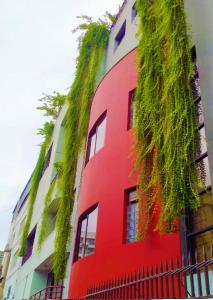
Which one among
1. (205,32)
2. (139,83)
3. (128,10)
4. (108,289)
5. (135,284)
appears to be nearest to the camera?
(135,284)

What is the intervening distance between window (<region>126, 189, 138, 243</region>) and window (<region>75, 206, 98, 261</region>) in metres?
1.63

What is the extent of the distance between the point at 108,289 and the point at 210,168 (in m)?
3.14

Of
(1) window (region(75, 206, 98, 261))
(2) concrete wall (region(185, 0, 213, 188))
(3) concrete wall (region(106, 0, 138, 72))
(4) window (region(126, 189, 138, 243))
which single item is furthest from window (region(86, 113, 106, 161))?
(2) concrete wall (region(185, 0, 213, 188))

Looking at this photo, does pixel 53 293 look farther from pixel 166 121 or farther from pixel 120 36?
pixel 120 36

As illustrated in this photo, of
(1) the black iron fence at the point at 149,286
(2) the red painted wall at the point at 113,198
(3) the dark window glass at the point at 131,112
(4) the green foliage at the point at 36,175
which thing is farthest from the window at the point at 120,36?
(1) the black iron fence at the point at 149,286

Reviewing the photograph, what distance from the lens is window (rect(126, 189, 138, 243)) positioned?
331 inches

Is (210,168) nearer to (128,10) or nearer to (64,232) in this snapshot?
(64,232)

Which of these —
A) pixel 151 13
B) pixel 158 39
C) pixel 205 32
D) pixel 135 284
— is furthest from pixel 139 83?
pixel 135 284

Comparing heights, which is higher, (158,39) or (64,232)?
(158,39)

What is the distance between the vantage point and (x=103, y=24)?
58.9 ft

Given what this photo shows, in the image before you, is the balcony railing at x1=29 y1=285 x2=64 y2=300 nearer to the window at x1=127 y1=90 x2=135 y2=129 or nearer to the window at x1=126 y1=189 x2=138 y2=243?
the window at x1=126 y1=189 x2=138 y2=243

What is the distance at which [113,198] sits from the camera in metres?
9.36

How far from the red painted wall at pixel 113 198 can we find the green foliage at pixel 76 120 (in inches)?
69.9

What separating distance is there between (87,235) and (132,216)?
2576 mm
